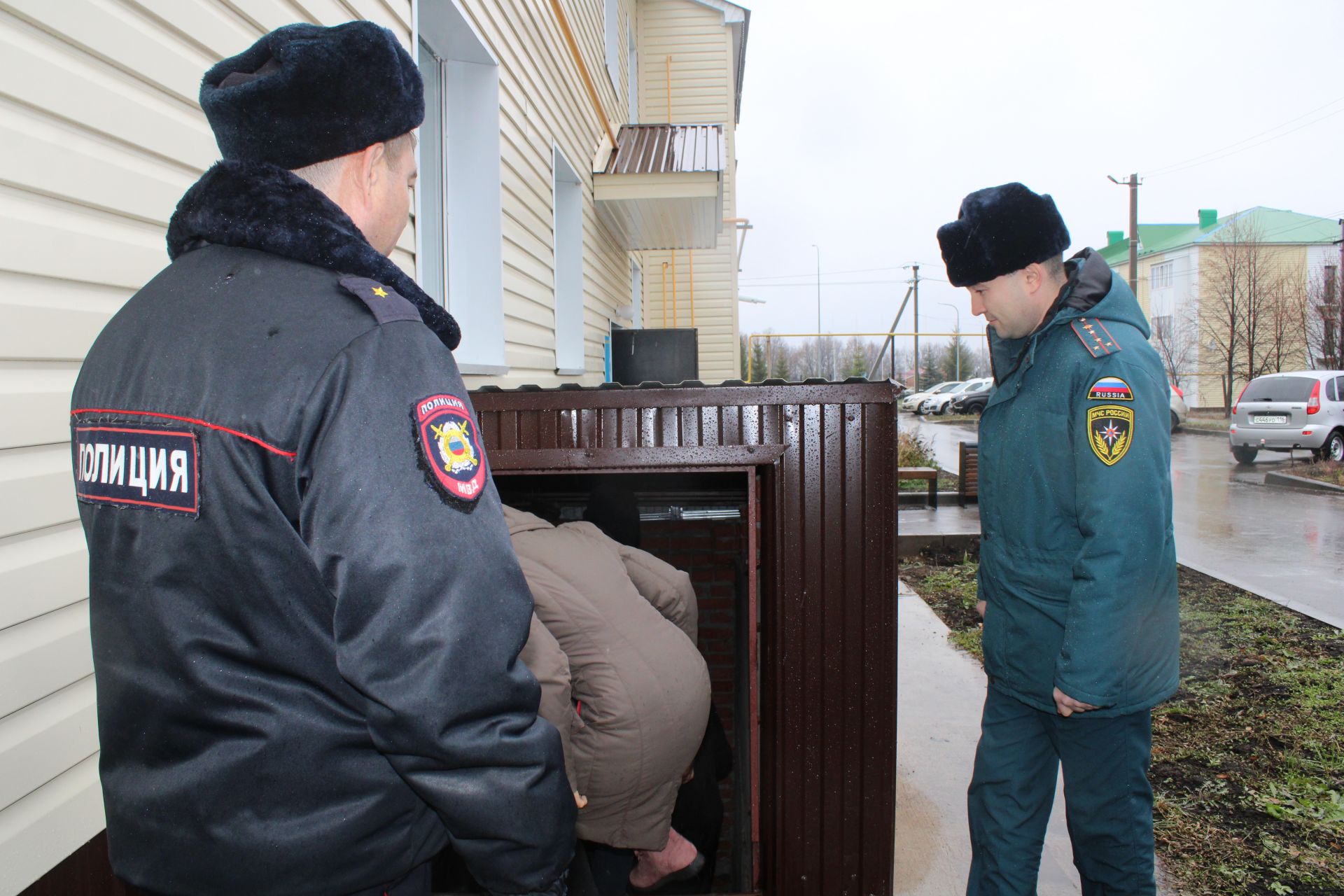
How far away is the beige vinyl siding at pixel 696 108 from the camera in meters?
13.7

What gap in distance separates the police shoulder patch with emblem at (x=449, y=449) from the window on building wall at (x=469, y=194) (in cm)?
324

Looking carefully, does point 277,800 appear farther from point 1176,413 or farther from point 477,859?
point 1176,413

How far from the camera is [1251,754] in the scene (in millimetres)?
4184

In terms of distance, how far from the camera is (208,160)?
2.19 metres

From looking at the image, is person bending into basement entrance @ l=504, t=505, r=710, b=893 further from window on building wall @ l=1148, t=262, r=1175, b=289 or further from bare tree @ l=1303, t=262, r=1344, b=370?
window on building wall @ l=1148, t=262, r=1175, b=289

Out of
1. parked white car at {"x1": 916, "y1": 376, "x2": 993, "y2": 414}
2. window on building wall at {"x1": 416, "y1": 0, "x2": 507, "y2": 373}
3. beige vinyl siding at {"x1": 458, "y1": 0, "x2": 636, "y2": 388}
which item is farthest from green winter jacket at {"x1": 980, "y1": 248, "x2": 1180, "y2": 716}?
parked white car at {"x1": 916, "y1": 376, "x2": 993, "y2": 414}

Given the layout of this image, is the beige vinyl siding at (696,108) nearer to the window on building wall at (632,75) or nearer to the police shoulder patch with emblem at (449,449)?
the window on building wall at (632,75)

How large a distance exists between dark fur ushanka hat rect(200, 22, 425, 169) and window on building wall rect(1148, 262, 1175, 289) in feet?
158

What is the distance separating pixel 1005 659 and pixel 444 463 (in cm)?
194

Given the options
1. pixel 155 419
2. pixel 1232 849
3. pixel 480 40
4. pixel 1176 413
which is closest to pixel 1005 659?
pixel 1232 849

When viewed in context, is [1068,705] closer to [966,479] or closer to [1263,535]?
[1263,535]

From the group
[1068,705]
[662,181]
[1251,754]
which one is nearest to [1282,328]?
[662,181]

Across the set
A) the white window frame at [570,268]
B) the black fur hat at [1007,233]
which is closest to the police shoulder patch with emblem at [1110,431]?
the black fur hat at [1007,233]

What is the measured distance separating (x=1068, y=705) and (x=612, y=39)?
9509mm
